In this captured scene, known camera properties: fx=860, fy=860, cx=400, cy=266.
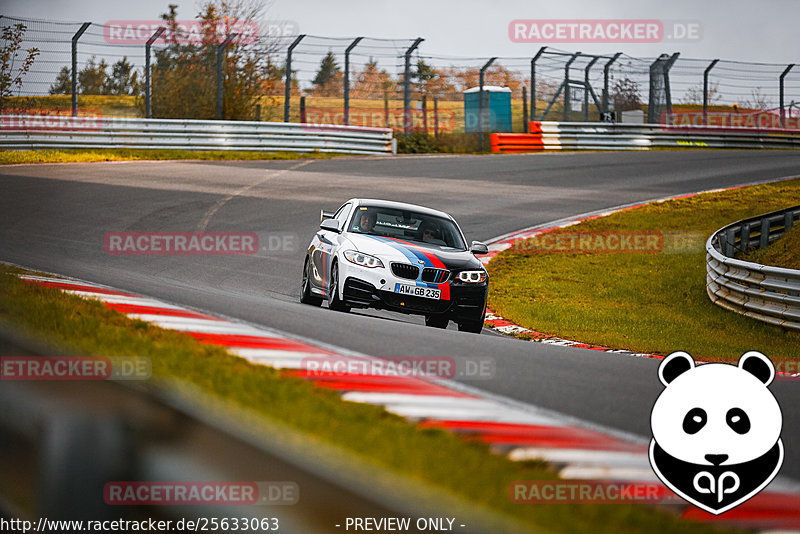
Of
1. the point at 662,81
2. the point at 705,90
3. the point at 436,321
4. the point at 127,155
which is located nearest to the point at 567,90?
the point at 662,81

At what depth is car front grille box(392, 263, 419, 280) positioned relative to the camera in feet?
31.6

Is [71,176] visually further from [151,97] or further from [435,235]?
[435,235]

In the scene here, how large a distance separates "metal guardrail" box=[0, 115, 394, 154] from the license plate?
18.3m

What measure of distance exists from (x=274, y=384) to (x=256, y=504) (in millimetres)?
1688

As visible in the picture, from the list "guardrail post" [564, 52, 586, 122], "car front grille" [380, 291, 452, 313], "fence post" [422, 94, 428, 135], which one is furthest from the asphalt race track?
"guardrail post" [564, 52, 586, 122]

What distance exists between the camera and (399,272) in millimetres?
9617

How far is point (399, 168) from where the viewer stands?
2594 cm

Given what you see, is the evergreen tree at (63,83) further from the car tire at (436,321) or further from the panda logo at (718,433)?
the panda logo at (718,433)

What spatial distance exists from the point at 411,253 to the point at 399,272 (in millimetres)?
326

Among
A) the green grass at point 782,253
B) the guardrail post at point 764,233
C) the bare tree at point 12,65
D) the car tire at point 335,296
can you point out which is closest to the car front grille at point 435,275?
the car tire at point 335,296

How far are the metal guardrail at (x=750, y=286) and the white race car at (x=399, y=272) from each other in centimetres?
458

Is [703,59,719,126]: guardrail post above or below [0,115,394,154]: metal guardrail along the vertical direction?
above

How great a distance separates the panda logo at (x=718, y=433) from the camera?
3.17 metres

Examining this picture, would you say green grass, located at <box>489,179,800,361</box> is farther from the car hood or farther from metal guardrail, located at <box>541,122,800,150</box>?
metal guardrail, located at <box>541,122,800,150</box>
